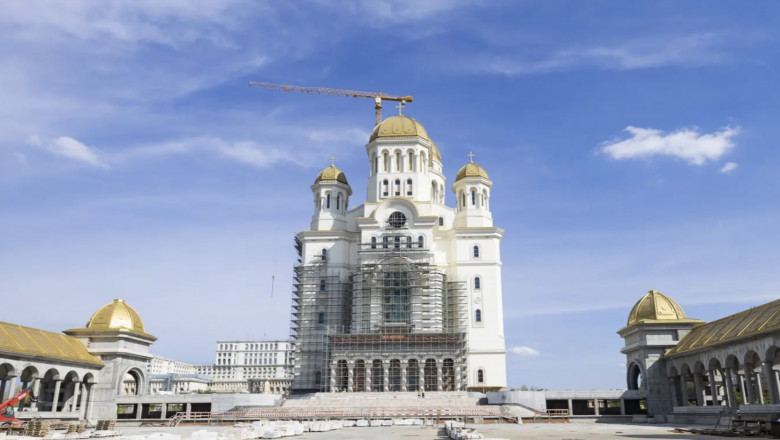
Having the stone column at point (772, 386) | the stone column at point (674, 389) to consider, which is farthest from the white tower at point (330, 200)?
the stone column at point (772, 386)

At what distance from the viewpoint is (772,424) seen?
2783 centimetres

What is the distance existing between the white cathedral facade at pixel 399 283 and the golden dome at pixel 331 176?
6.5 inches

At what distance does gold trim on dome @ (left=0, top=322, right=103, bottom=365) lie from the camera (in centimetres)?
4562

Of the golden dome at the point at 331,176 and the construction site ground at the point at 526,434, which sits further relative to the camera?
the golden dome at the point at 331,176

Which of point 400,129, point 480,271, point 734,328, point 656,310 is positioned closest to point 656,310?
point 656,310

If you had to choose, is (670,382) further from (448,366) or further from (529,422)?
(448,366)

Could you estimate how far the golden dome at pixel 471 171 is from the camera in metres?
73.4

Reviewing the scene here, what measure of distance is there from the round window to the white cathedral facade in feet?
0.36

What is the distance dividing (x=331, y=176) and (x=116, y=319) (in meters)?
28.5

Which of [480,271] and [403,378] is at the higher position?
[480,271]

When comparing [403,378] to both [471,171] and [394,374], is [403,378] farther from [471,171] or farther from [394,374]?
[471,171]

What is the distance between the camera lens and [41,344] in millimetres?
48938

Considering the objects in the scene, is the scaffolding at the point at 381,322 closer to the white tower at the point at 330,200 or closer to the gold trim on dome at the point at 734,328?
the white tower at the point at 330,200

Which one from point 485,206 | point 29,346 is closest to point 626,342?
point 485,206
